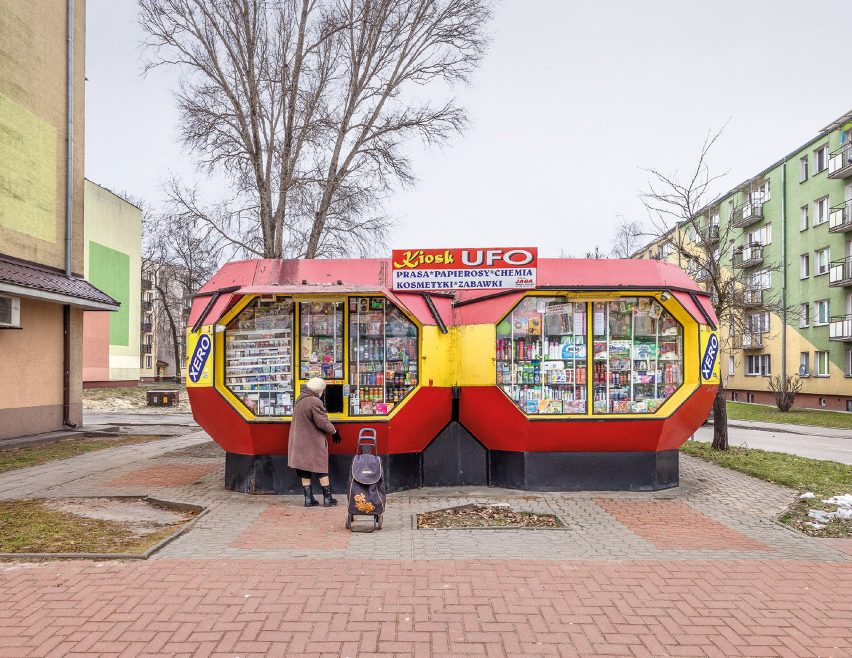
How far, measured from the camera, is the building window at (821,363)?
33188 millimetres

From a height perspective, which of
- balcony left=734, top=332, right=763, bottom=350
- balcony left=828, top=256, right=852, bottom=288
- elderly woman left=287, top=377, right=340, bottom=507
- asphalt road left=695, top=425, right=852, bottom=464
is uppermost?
balcony left=828, top=256, right=852, bottom=288

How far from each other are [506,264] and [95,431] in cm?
1363

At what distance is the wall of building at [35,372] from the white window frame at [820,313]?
32.4 metres

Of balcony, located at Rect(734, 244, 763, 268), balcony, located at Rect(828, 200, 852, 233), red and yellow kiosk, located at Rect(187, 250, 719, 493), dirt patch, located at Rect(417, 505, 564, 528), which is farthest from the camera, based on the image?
balcony, located at Rect(734, 244, 763, 268)

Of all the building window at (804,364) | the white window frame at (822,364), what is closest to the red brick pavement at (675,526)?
the white window frame at (822,364)

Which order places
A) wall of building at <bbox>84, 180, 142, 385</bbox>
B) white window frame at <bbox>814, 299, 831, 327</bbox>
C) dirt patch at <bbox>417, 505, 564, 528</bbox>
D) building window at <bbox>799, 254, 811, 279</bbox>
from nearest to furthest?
1. dirt patch at <bbox>417, 505, 564, 528</bbox>
2. white window frame at <bbox>814, 299, 831, 327</bbox>
3. building window at <bbox>799, 254, 811, 279</bbox>
4. wall of building at <bbox>84, 180, 142, 385</bbox>

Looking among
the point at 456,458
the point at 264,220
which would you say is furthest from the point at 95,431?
the point at 456,458

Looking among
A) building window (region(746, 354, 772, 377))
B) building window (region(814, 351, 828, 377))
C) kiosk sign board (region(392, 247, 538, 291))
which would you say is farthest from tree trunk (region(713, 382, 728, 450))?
building window (region(746, 354, 772, 377))

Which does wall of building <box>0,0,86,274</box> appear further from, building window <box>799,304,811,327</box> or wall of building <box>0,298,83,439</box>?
building window <box>799,304,811,327</box>

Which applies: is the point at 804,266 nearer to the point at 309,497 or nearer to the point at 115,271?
the point at 309,497

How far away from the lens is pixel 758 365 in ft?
134

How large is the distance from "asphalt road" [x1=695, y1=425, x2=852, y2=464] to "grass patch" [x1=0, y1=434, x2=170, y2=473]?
14964 millimetres

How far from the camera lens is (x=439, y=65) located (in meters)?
17.8

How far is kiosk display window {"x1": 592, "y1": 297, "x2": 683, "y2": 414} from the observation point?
9.92 m
